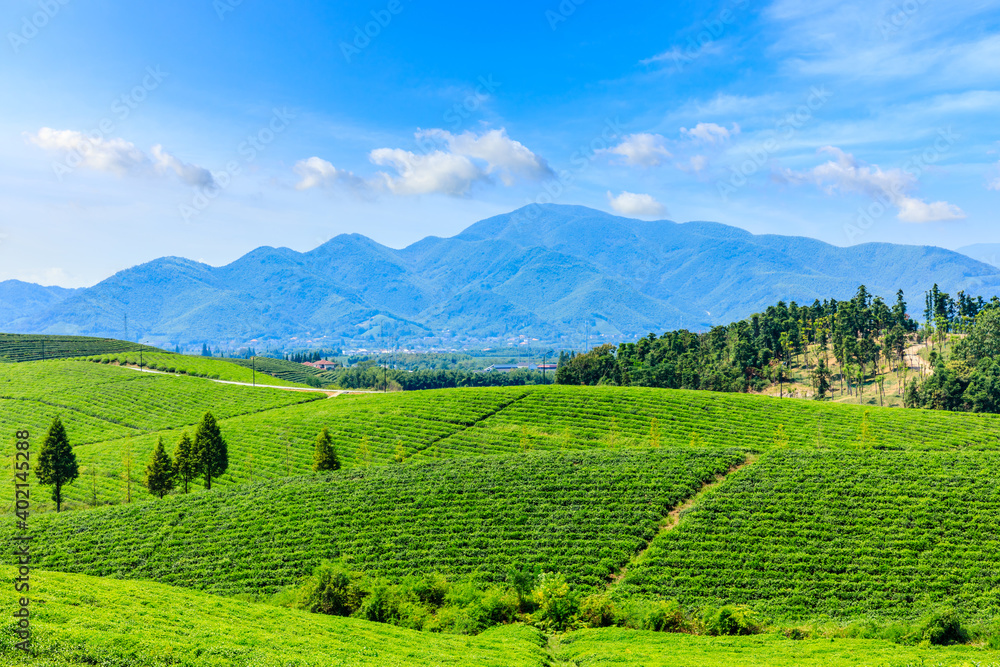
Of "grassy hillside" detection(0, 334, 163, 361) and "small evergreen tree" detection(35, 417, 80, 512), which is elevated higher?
"grassy hillside" detection(0, 334, 163, 361)

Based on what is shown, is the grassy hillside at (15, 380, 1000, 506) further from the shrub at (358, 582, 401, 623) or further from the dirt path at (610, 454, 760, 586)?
the shrub at (358, 582, 401, 623)

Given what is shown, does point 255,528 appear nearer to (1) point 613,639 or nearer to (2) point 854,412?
(1) point 613,639

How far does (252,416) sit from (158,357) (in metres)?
78.1

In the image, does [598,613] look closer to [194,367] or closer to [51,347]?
[194,367]

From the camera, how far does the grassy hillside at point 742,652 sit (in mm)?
25594

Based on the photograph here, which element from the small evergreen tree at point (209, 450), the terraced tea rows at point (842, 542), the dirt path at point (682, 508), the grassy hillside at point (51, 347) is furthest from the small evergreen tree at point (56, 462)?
the grassy hillside at point (51, 347)

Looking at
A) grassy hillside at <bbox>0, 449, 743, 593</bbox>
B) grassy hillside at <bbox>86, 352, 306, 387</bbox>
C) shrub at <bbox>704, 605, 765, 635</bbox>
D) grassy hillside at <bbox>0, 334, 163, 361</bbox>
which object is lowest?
shrub at <bbox>704, 605, 765, 635</bbox>

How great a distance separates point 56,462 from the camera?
2382 inches

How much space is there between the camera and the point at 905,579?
37.2 meters

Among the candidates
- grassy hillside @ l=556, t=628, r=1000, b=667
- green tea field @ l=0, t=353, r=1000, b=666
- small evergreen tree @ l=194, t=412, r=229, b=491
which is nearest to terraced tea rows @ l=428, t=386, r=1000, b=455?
green tea field @ l=0, t=353, r=1000, b=666

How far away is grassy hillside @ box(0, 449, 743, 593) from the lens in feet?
136

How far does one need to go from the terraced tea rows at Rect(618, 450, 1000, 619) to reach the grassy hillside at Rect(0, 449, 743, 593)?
12.0ft

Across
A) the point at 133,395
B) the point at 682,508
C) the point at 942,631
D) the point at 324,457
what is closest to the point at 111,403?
the point at 133,395

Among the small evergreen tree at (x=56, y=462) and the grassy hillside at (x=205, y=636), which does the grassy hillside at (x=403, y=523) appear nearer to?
the grassy hillside at (x=205, y=636)
